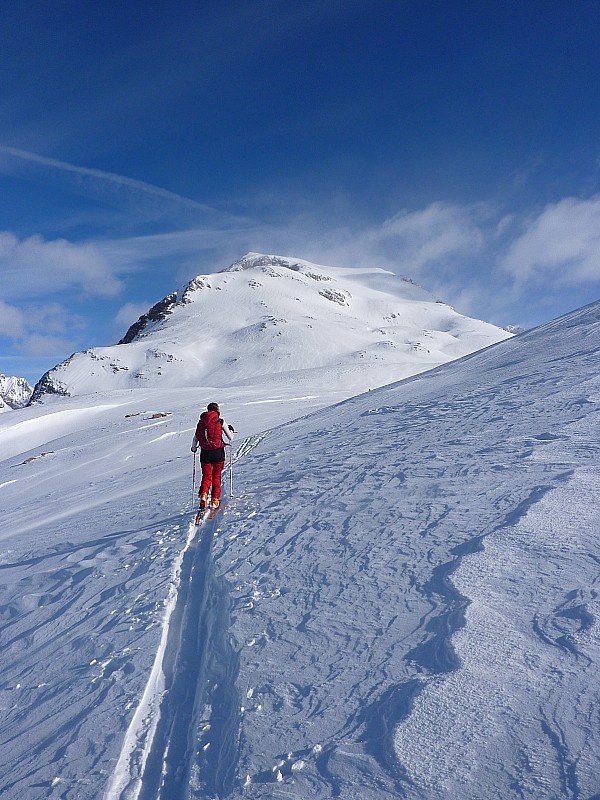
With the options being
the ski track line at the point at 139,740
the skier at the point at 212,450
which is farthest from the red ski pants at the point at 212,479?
the ski track line at the point at 139,740

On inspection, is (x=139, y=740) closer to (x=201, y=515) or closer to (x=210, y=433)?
(x=201, y=515)

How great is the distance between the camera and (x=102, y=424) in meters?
28.5

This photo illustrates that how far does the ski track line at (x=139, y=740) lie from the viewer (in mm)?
3229

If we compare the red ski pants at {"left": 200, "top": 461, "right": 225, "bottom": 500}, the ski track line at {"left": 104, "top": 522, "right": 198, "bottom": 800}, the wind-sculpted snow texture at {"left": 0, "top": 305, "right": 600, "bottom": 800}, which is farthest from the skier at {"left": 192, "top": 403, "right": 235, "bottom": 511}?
the ski track line at {"left": 104, "top": 522, "right": 198, "bottom": 800}

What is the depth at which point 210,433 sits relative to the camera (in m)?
9.30

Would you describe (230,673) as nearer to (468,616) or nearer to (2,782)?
(2,782)

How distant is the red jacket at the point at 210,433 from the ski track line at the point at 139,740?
4691mm

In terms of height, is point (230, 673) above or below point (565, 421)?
below

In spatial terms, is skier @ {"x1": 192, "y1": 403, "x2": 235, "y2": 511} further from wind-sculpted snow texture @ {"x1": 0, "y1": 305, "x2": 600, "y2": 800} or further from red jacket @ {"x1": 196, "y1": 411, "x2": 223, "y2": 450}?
wind-sculpted snow texture @ {"x1": 0, "y1": 305, "x2": 600, "y2": 800}

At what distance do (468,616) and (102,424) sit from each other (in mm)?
27451

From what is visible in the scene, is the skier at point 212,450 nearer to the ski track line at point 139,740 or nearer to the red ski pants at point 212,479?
the red ski pants at point 212,479

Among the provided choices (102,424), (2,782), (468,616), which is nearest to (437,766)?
(468,616)

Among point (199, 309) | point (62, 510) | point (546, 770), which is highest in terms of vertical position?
point (199, 309)

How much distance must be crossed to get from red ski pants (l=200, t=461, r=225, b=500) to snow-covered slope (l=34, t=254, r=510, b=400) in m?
42.3
